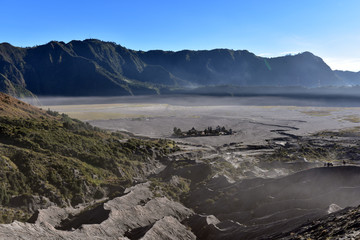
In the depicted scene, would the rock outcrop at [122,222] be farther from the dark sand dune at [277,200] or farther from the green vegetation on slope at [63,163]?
the green vegetation on slope at [63,163]

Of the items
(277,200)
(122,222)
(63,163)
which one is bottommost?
(122,222)

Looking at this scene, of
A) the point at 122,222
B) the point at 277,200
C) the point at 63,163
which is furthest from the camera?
the point at 63,163

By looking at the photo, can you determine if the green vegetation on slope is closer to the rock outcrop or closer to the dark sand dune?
the rock outcrop

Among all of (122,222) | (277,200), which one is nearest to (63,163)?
(122,222)

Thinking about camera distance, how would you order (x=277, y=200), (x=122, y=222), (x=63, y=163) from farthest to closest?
1. (x=63, y=163)
2. (x=277, y=200)
3. (x=122, y=222)

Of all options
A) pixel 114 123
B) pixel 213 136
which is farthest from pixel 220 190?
pixel 114 123

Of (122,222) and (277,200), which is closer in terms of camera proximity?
(122,222)

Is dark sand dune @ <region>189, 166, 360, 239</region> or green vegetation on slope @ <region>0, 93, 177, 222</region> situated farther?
green vegetation on slope @ <region>0, 93, 177, 222</region>

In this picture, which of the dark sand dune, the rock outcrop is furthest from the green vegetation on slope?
the dark sand dune

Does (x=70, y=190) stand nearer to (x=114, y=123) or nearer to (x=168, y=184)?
(x=168, y=184)

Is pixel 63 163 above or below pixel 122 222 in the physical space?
above

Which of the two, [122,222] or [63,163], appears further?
[63,163]

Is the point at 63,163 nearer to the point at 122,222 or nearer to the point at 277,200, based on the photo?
the point at 122,222

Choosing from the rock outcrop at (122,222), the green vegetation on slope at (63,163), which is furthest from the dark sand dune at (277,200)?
the green vegetation on slope at (63,163)
